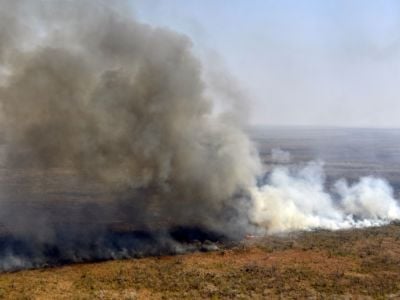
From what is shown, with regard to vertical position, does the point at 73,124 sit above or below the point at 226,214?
above

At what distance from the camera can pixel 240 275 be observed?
37.5 metres

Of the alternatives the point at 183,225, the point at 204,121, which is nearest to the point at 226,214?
the point at 183,225

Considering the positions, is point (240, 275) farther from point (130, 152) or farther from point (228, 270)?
point (130, 152)

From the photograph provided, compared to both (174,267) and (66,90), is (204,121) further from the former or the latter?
(174,267)

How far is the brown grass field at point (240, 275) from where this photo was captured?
33719 millimetres

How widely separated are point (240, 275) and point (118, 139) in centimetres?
1862

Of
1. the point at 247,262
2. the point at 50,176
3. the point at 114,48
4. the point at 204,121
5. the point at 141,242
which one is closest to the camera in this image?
the point at 247,262

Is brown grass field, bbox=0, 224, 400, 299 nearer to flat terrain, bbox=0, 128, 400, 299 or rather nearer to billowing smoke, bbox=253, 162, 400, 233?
flat terrain, bbox=0, 128, 400, 299

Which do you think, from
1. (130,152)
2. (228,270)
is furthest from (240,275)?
(130,152)

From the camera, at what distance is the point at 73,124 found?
47.3 metres

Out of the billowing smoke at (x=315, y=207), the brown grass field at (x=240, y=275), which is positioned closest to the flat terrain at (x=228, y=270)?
the brown grass field at (x=240, y=275)

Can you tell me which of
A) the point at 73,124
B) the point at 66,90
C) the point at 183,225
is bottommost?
Answer: the point at 183,225

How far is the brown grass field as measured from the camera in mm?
33719

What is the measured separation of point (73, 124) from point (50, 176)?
3870 cm
